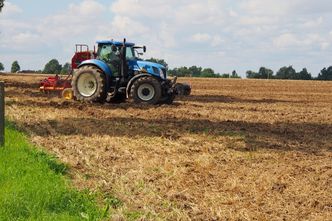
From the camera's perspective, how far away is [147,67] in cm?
1958

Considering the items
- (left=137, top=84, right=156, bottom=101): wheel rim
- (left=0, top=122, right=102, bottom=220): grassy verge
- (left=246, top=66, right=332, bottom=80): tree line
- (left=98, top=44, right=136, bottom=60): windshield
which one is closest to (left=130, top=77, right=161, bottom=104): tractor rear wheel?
(left=137, top=84, right=156, bottom=101): wheel rim

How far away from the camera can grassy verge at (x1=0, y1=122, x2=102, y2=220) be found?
235 inches

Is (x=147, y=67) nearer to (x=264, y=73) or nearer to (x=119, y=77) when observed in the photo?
(x=119, y=77)

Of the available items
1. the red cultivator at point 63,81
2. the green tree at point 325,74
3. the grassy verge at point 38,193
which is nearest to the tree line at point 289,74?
the green tree at point 325,74

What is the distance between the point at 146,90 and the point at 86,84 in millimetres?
2371

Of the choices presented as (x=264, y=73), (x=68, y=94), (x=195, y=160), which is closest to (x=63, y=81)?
(x=68, y=94)

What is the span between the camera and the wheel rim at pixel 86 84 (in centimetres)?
1970

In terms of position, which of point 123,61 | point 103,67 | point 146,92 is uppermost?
point 123,61

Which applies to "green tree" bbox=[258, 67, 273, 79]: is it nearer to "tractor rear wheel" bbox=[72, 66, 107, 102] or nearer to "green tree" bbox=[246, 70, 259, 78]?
"green tree" bbox=[246, 70, 259, 78]

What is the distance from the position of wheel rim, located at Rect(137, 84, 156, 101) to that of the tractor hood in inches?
25.8

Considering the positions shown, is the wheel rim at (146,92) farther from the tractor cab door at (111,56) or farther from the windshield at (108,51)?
the windshield at (108,51)

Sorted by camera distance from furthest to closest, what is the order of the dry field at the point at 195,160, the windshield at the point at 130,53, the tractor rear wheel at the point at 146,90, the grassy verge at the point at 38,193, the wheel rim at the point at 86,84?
the wheel rim at the point at 86,84
the windshield at the point at 130,53
the tractor rear wheel at the point at 146,90
the dry field at the point at 195,160
the grassy verge at the point at 38,193

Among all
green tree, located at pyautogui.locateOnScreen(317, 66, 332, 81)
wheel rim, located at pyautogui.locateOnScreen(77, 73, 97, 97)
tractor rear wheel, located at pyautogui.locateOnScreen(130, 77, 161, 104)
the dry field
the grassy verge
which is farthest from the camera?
green tree, located at pyautogui.locateOnScreen(317, 66, 332, 81)

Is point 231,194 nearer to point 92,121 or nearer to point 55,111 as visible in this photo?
point 92,121
